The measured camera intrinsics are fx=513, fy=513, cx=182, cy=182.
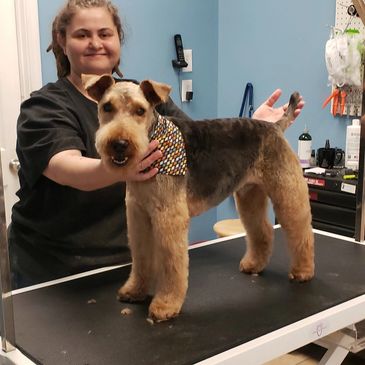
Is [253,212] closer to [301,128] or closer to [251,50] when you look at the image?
[301,128]

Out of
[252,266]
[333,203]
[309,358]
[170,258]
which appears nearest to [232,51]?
[333,203]

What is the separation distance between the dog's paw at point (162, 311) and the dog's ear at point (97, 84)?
18.7 inches

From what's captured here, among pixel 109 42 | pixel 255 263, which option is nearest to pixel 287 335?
pixel 255 263

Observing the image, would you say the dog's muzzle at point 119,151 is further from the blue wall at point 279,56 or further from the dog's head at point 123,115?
the blue wall at point 279,56

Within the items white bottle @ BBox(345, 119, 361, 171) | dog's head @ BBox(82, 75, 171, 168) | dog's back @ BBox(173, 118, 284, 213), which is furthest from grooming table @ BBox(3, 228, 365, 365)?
white bottle @ BBox(345, 119, 361, 171)

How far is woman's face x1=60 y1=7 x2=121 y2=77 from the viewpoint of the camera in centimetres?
142

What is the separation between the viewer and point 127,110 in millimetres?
1051

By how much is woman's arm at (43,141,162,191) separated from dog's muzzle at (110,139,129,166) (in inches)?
0.9

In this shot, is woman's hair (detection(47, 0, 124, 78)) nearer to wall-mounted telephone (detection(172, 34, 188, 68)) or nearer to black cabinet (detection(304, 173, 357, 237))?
black cabinet (detection(304, 173, 357, 237))

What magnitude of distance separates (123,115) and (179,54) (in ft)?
7.31

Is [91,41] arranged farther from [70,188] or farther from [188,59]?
[188,59]

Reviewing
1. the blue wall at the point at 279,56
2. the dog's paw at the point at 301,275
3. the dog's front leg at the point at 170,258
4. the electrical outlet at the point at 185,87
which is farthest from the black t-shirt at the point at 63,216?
the electrical outlet at the point at 185,87

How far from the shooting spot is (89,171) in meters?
1.14

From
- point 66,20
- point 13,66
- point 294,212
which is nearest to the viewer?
point 294,212
